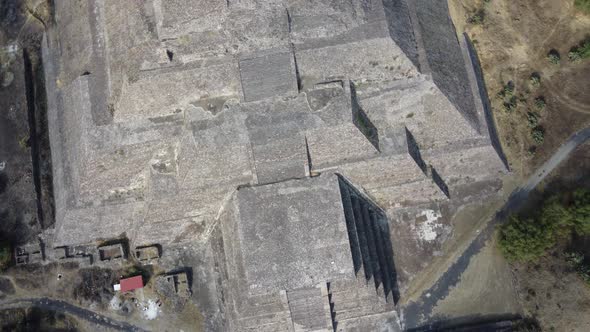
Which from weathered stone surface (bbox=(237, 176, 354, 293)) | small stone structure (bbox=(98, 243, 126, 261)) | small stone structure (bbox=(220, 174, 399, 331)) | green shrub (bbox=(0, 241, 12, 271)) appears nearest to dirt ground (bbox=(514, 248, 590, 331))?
small stone structure (bbox=(220, 174, 399, 331))

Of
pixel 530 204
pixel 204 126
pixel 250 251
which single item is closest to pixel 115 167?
pixel 204 126

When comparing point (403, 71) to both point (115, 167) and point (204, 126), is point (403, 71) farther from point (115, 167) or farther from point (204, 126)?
point (115, 167)

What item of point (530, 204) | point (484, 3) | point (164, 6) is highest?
point (164, 6)

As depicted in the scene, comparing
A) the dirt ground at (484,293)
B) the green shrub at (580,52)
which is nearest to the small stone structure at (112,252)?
the dirt ground at (484,293)

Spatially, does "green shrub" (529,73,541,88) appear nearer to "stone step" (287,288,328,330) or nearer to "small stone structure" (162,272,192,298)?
"stone step" (287,288,328,330)

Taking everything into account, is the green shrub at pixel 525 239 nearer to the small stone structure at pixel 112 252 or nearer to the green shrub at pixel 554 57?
the green shrub at pixel 554 57

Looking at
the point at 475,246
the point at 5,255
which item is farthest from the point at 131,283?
the point at 475,246

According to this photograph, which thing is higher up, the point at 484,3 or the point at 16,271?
the point at 484,3
